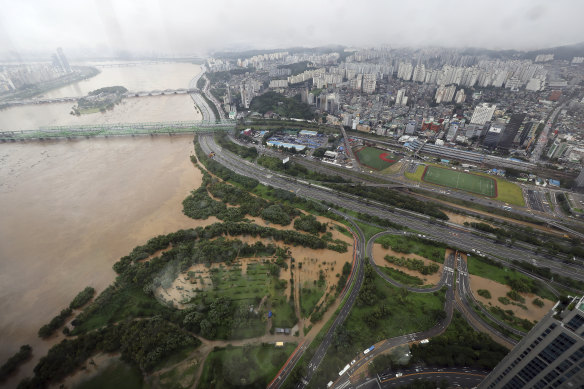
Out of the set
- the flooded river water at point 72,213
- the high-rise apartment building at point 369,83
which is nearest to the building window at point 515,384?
the flooded river water at point 72,213

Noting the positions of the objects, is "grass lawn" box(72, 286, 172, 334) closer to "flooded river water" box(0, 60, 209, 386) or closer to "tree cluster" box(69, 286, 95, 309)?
"tree cluster" box(69, 286, 95, 309)

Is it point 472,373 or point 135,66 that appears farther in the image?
point 135,66

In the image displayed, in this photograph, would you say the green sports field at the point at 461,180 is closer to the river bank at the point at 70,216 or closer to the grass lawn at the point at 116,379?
the river bank at the point at 70,216

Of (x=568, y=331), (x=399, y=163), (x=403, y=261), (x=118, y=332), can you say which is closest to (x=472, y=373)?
(x=403, y=261)

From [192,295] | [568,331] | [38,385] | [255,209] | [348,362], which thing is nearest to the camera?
[568,331]

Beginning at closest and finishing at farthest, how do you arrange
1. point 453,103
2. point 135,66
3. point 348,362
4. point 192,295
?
point 348,362
point 192,295
point 453,103
point 135,66

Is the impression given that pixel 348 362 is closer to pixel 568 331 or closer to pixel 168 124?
pixel 568 331

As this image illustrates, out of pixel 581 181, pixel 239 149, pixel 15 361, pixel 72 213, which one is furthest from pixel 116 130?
pixel 581 181

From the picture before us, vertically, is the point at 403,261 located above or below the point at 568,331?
below
